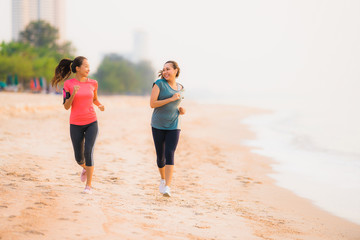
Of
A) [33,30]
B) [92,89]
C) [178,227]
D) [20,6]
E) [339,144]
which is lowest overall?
[339,144]

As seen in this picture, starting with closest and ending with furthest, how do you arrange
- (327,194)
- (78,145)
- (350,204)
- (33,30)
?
1. (78,145)
2. (350,204)
3. (327,194)
4. (33,30)

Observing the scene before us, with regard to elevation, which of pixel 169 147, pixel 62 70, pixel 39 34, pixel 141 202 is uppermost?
pixel 39 34

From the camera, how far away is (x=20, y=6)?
15512cm

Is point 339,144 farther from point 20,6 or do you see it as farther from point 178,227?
point 20,6

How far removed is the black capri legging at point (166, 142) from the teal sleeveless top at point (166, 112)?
8 centimetres

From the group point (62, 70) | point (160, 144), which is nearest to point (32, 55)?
point (62, 70)

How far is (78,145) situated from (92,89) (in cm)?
75

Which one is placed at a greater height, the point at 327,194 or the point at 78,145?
the point at 78,145

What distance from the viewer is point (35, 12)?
159m

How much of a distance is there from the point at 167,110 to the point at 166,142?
0.45m

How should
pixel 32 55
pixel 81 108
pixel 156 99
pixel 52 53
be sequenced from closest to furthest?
1. pixel 81 108
2. pixel 156 99
3. pixel 32 55
4. pixel 52 53

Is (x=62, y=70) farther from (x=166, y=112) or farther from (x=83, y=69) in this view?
(x=166, y=112)

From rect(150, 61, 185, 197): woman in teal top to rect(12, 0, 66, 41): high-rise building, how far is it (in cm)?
15906

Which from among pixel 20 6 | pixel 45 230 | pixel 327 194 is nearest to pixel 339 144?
pixel 327 194
